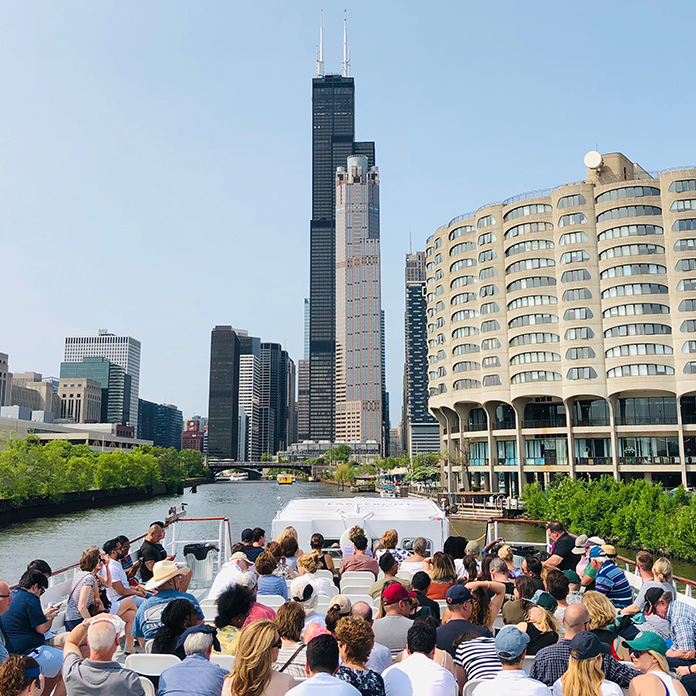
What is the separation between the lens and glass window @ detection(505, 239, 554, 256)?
3342 inches

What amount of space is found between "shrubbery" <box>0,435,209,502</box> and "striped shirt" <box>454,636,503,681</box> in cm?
7288

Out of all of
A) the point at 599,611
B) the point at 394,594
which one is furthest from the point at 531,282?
the point at 599,611

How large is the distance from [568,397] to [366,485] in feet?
337

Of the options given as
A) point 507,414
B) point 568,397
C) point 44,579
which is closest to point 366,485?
point 507,414

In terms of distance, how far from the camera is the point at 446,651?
748 cm

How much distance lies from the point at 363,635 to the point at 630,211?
82618 millimetres

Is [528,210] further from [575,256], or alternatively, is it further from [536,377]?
[536,377]

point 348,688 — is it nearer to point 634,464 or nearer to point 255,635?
point 255,635

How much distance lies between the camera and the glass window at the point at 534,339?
83.3m

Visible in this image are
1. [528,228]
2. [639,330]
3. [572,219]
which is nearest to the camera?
[639,330]

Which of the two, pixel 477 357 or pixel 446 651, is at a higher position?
pixel 477 357

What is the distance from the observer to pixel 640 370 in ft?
254

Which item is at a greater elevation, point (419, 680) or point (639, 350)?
point (639, 350)

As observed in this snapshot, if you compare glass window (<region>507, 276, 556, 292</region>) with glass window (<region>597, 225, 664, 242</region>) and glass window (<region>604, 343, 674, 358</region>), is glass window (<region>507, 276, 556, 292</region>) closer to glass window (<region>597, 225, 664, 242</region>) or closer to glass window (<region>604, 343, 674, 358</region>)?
glass window (<region>597, 225, 664, 242</region>)
